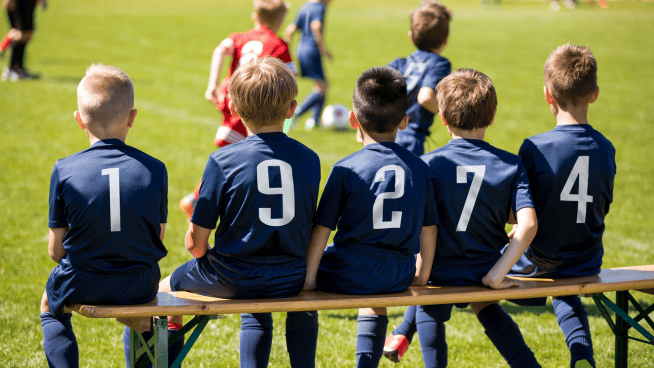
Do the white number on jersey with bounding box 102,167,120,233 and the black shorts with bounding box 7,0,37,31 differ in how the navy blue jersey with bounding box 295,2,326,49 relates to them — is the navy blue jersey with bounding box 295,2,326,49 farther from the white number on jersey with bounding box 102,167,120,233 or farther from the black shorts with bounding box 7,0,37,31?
the white number on jersey with bounding box 102,167,120,233

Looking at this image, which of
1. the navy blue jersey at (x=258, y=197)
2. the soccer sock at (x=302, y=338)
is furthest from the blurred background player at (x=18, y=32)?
the soccer sock at (x=302, y=338)

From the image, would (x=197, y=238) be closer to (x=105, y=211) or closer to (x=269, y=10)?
(x=105, y=211)

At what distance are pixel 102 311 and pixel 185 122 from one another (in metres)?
8.63

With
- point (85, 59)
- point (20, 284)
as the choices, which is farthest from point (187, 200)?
point (85, 59)

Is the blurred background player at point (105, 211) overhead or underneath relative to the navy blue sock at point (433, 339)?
overhead

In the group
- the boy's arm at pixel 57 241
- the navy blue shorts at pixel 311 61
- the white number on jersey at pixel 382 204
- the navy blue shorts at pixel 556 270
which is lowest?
the navy blue shorts at pixel 556 270

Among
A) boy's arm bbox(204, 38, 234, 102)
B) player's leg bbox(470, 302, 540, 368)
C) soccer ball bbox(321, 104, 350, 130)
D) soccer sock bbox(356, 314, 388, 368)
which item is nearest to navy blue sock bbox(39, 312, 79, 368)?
soccer sock bbox(356, 314, 388, 368)

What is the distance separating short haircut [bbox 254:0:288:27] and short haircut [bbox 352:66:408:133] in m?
2.14

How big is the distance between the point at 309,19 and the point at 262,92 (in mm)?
8166

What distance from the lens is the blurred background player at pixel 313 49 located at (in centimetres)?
1030

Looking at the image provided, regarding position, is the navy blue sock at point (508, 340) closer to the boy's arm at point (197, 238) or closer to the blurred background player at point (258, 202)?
the blurred background player at point (258, 202)

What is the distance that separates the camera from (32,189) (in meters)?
6.98

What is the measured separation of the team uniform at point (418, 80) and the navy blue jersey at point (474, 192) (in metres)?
1.45

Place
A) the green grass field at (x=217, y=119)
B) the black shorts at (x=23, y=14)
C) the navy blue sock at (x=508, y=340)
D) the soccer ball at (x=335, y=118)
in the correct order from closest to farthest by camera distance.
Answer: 1. the navy blue sock at (x=508, y=340)
2. the green grass field at (x=217, y=119)
3. the soccer ball at (x=335, y=118)
4. the black shorts at (x=23, y=14)
